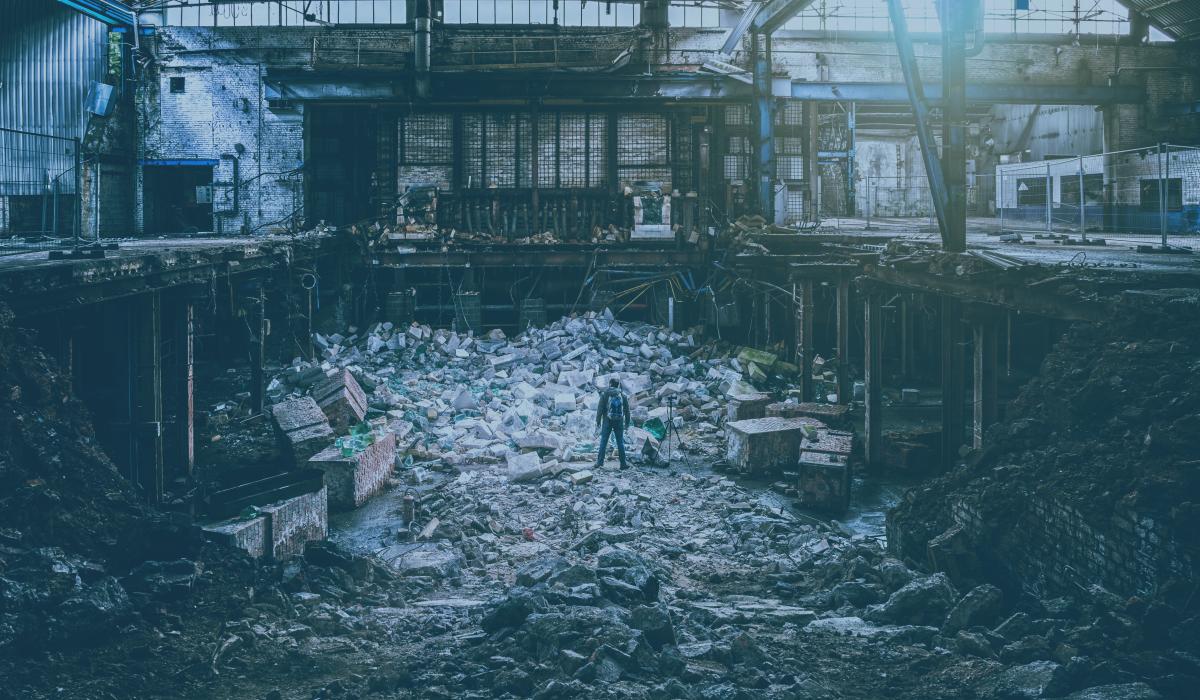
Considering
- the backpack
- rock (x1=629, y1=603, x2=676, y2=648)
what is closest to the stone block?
the backpack

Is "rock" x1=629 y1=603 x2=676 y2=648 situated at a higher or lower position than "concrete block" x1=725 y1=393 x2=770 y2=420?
lower

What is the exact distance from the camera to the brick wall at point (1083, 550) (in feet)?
20.5

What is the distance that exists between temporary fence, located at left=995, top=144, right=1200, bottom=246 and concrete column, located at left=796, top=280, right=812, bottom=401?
709 cm

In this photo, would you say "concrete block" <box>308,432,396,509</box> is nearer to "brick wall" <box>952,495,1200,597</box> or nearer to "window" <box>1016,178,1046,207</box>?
"brick wall" <box>952,495,1200,597</box>

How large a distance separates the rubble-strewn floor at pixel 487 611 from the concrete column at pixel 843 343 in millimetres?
5362

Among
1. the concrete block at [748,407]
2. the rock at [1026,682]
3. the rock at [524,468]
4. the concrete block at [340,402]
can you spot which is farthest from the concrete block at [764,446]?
the rock at [1026,682]

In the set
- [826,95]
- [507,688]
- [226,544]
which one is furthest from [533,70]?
[507,688]

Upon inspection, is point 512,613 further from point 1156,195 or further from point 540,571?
point 1156,195

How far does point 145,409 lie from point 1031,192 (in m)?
23.6

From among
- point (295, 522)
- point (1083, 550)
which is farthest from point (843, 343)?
point (295, 522)

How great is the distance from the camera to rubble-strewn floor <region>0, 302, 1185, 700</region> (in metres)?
6.52

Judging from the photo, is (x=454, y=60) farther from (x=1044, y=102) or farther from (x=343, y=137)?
(x=1044, y=102)

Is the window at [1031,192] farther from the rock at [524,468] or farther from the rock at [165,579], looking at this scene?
the rock at [165,579]

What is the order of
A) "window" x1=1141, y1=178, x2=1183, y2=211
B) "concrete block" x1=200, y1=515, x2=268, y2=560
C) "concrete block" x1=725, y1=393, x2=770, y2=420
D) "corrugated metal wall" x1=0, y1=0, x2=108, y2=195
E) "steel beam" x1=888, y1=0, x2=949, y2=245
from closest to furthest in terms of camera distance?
"concrete block" x1=200, y1=515, x2=268, y2=560 → "steel beam" x1=888, y1=0, x2=949, y2=245 → "concrete block" x1=725, y1=393, x2=770, y2=420 → "corrugated metal wall" x1=0, y1=0, x2=108, y2=195 → "window" x1=1141, y1=178, x2=1183, y2=211
